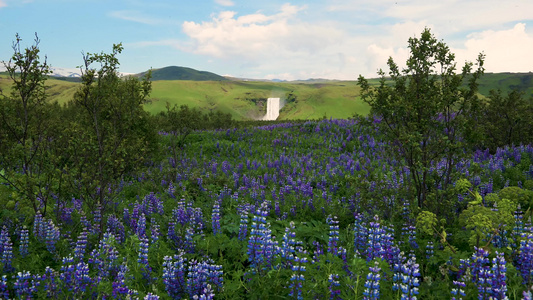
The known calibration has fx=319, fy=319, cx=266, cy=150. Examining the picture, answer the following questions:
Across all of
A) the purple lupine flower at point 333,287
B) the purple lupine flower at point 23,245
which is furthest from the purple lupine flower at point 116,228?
the purple lupine flower at point 333,287

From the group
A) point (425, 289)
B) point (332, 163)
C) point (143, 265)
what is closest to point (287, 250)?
point (425, 289)

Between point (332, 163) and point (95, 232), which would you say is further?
point (332, 163)

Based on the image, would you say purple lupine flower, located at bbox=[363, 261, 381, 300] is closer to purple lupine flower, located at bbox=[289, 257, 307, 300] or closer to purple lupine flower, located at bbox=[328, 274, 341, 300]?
purple lupine flower, located at bbox=[328, 274, 341, 300]

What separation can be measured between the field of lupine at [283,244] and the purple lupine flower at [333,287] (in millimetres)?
14

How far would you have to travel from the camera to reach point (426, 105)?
24.8 feet

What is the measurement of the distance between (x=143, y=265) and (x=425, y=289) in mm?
3993

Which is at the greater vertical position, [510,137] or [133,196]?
[510,137]

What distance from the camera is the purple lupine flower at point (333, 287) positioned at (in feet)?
12.1

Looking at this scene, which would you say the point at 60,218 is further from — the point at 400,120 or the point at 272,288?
the point at 400,120

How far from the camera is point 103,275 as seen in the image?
4758 mm

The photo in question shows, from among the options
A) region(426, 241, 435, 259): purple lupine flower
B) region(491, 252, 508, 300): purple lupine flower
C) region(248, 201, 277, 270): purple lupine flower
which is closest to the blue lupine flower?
region(248, 201, 277, 270): purple lupine flower

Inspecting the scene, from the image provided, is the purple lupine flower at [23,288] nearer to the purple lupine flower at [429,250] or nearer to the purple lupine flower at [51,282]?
the purple lupine flower at [51,282]

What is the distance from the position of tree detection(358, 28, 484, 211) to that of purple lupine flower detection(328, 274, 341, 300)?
4.60 m

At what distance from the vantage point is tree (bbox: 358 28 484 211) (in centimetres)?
755
